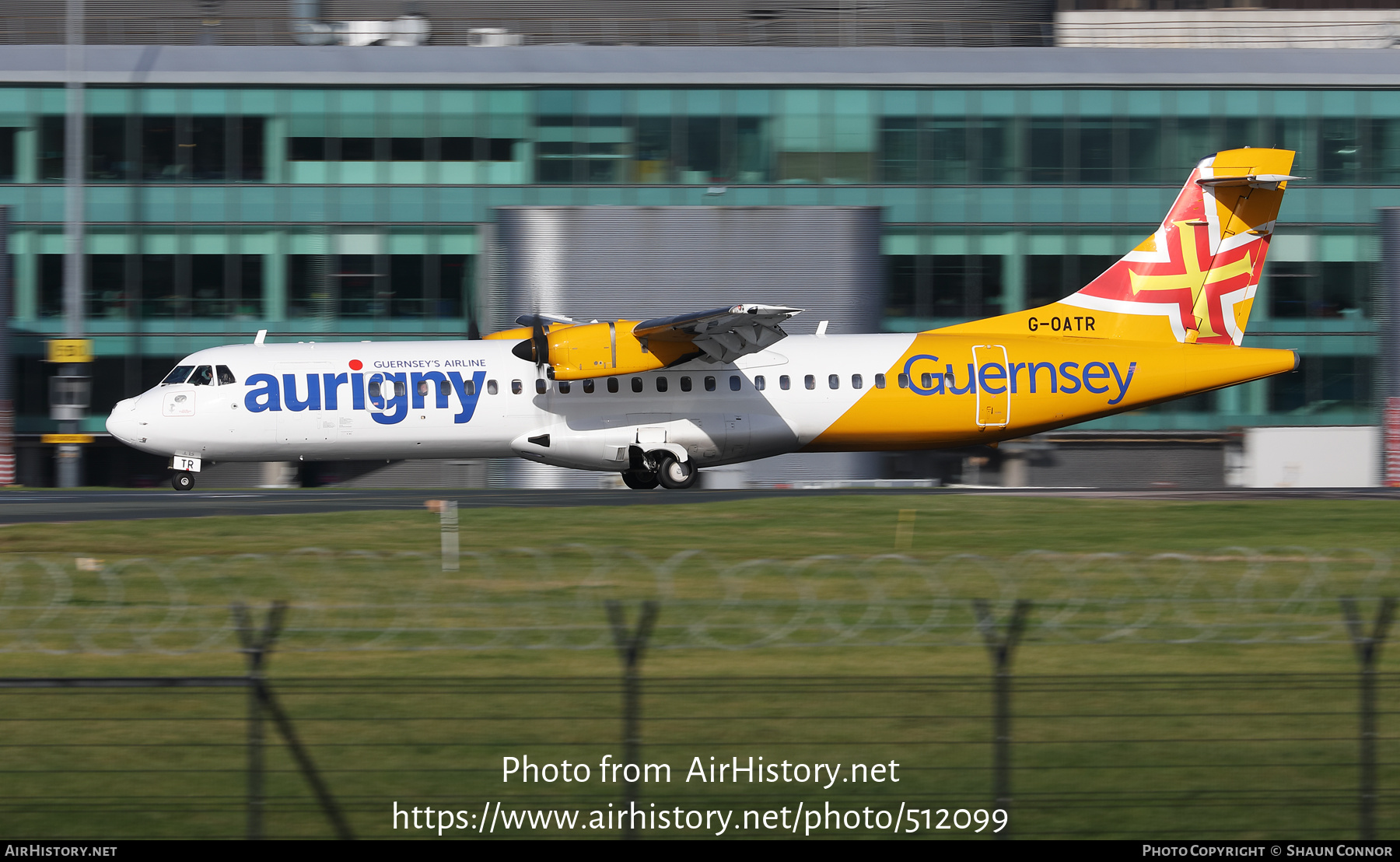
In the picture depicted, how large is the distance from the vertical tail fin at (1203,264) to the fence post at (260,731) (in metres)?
21.7

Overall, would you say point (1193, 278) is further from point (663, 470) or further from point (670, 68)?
point (670, 68)

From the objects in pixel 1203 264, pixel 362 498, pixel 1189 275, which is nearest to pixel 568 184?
pixel 362 498

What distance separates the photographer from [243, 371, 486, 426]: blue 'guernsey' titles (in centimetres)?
2561

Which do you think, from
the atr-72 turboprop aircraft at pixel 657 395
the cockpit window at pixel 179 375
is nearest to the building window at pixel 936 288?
the atr-72 turboprop aircraft at pixel 657 395

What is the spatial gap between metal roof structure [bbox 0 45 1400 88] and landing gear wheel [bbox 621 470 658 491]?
15.2 meters

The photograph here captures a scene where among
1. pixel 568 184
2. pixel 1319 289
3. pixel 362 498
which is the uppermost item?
pixel 568 184

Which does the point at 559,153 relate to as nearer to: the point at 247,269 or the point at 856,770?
the point at 247,269

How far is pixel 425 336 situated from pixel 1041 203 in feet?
56.1

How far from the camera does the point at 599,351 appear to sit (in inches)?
977

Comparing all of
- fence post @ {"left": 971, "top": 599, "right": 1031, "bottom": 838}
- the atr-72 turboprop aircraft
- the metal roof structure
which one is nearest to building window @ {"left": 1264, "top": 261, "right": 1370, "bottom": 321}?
the metal roof structure

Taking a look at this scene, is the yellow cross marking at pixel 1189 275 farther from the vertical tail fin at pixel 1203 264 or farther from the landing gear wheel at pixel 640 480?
the landing gear wheel at pixel 640 480

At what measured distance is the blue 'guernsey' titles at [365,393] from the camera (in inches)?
1008

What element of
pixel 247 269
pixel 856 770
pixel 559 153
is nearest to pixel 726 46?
pixel 559 153

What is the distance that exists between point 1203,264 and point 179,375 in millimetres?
19356
